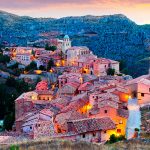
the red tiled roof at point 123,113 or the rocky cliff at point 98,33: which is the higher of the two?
the rocky cliff at point 98,33

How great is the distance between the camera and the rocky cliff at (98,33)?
5241 inches

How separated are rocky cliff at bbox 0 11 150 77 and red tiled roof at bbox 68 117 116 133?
64465mm

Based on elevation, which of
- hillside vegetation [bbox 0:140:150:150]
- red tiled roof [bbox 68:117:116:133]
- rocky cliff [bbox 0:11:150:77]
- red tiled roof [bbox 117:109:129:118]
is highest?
rocky cliff [bbox 0:11:150:77]

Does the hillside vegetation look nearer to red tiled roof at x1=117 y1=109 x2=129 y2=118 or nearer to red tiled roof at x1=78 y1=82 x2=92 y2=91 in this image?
red tiled roof at x1=117 y1=109 x2=129 y2=118

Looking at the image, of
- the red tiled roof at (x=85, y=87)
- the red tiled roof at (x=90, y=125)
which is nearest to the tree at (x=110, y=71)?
the red tiled roof at (x=85, y=87)

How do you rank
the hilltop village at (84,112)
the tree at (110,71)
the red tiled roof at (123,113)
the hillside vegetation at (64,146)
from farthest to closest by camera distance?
the tree at (110,71) < the red tiled roof at (123,113) < the hilltop village at (84,112) < the hillside vegetation at (64,146)

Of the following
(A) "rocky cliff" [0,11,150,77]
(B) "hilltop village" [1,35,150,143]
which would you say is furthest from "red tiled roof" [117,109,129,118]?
(A) "rocky cliff" [0,11,150,77]

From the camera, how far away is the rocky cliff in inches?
5241

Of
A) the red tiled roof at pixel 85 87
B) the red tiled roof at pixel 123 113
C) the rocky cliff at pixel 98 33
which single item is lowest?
the red tiled roof at pixel 123 113

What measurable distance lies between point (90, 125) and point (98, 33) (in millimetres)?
135186

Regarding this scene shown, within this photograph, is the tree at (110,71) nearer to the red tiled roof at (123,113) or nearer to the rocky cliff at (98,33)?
the red tiled roof at (123,113)

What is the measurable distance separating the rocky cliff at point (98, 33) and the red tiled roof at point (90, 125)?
64465 mm

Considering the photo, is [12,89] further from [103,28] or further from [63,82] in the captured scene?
[103,28]

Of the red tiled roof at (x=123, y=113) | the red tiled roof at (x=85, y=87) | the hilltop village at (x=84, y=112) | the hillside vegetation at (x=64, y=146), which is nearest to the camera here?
the hillside vegetation at (x=64, y=146)
